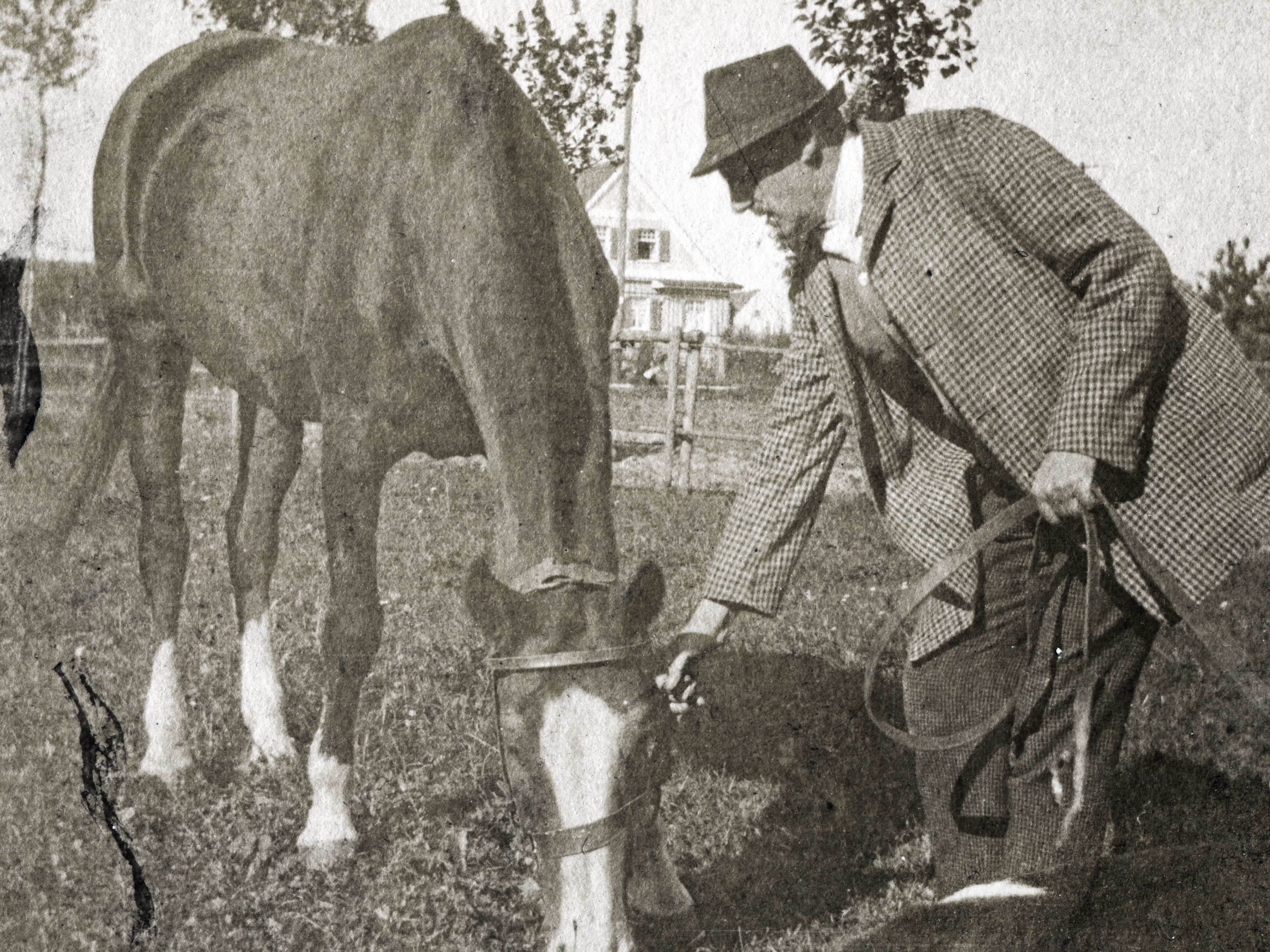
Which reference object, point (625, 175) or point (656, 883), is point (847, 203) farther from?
point (656, 883)

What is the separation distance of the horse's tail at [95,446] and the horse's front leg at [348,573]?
1.64 m

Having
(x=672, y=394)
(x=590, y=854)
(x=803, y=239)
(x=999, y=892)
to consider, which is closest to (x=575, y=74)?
(x=803, y=239)

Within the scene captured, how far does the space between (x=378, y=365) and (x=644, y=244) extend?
1.64 metres

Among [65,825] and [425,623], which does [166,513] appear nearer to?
[425,623]

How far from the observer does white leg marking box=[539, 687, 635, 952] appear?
2.31 metres

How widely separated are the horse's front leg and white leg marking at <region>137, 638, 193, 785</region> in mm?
579

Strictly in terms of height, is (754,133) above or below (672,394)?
above

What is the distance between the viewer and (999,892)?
1847 millimetres

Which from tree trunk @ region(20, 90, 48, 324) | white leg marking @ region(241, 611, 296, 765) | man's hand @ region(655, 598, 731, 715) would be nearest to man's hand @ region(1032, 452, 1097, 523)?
man's hand @ region(655, 598, 731, 715)

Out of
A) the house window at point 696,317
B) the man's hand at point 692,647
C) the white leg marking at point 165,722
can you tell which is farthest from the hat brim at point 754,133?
the house window at point 696,317

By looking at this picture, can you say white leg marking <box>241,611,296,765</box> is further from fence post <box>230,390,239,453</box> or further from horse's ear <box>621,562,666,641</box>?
horse's ear <box>621,562,666,641</box>

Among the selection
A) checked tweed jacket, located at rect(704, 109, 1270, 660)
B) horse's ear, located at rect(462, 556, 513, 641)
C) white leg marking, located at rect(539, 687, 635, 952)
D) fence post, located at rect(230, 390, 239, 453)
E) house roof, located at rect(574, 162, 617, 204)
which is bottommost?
white leg marking, located at rect(539, 687, 635, 952)

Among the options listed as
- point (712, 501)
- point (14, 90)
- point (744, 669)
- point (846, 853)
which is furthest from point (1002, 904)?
point (712, 501)

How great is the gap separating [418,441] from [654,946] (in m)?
1.51
